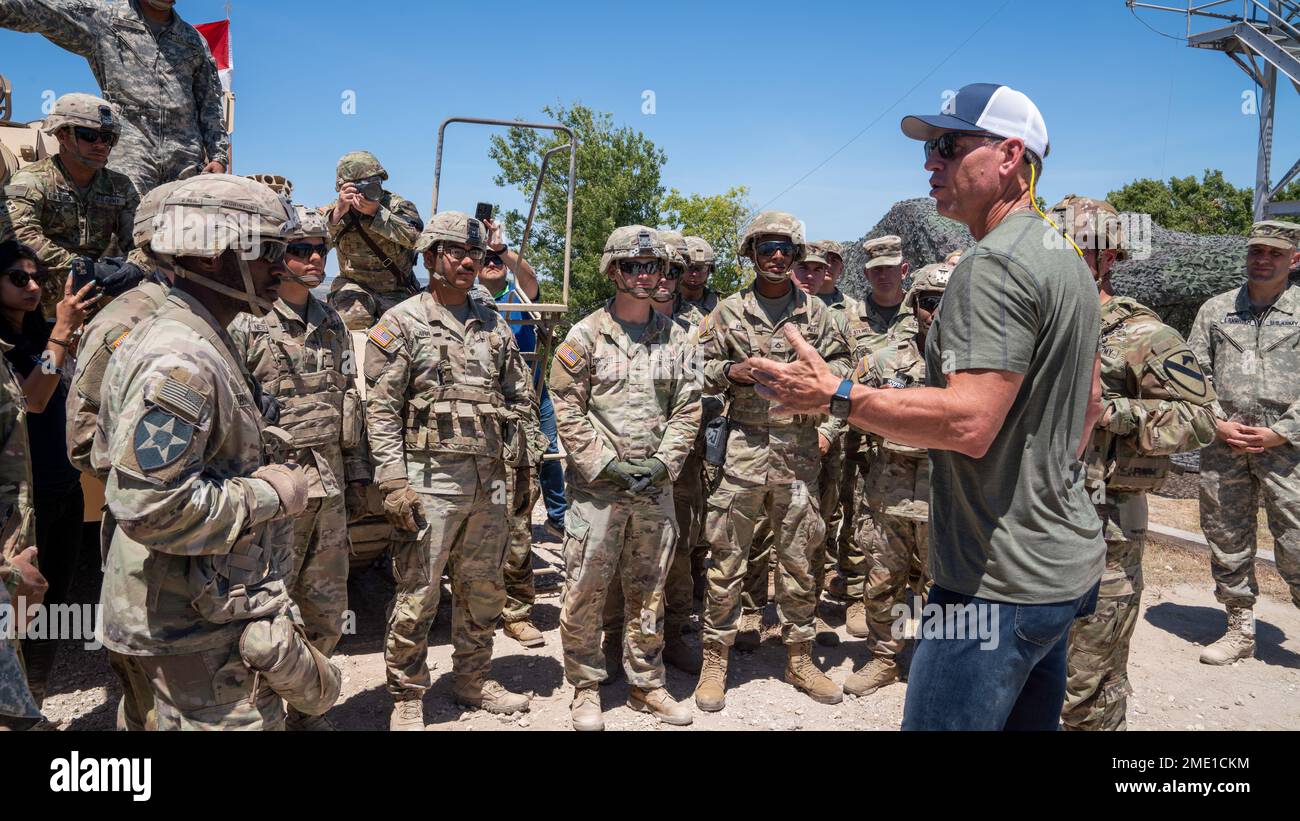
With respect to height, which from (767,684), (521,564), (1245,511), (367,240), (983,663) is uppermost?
(367,240)

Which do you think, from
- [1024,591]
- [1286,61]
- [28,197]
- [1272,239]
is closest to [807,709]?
[1024,591]

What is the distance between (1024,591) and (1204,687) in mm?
4179

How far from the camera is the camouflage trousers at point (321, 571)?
4.22m

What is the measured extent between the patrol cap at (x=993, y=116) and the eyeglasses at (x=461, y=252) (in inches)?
112

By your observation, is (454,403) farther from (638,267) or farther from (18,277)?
(18,277)

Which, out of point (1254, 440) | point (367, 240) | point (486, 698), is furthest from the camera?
point (367, 240)

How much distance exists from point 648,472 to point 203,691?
2.50 m

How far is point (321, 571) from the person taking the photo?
168 inches

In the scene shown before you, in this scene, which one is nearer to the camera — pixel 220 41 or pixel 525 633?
pixel 525 633

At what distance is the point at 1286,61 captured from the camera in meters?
15.3

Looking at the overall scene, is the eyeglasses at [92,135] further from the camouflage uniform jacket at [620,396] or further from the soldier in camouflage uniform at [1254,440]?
the soldier in camouflage uniform at [1254,440]

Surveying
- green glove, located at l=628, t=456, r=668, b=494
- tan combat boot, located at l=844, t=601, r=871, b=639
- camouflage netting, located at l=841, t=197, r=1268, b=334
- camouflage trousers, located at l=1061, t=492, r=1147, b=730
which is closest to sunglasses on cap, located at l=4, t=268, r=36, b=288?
green glove, located at l=628, t=456, r=668, b=494

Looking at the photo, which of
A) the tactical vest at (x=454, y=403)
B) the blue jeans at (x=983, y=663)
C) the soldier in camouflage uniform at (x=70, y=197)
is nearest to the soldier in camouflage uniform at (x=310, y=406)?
the tactical vest at (x=454, y=403)

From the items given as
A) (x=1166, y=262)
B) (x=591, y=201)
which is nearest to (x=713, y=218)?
(x=591, y=201)
